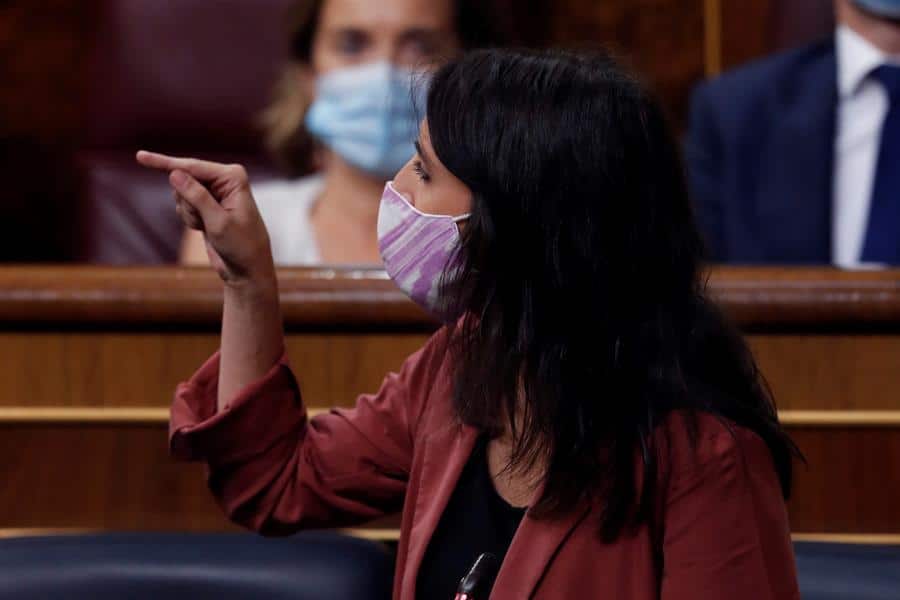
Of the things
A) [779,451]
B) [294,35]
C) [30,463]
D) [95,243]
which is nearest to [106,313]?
[30,463]

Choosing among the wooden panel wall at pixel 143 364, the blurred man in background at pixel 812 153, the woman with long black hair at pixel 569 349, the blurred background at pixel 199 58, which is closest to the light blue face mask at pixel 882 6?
the blurred man in background at pixel 812 153

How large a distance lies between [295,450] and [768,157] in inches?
33.5

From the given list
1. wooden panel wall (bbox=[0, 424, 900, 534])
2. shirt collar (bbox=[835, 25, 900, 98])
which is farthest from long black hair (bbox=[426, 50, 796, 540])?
shirt collar (bbox=[835, 25, 900, 98])

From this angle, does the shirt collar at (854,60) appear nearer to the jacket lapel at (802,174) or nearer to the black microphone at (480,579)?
the jacket lapel at (802,174)

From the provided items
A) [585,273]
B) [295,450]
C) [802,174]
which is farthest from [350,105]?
[585,273]

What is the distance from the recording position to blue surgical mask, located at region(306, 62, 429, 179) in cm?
157

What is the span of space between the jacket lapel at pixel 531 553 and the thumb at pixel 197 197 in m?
0.23

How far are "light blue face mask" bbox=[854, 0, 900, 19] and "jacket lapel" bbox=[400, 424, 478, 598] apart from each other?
95 cm

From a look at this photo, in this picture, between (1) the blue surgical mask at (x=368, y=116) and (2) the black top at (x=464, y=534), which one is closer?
(2) the black top at (x=464, y=534)

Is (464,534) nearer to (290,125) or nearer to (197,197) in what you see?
(197,197)

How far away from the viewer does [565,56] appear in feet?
2.39

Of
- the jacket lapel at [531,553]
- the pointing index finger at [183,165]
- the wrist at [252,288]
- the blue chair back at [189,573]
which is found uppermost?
the pointing index finger at [183,165]

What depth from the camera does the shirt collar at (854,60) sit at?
1.52 m

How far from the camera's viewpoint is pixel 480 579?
29.1 inches
